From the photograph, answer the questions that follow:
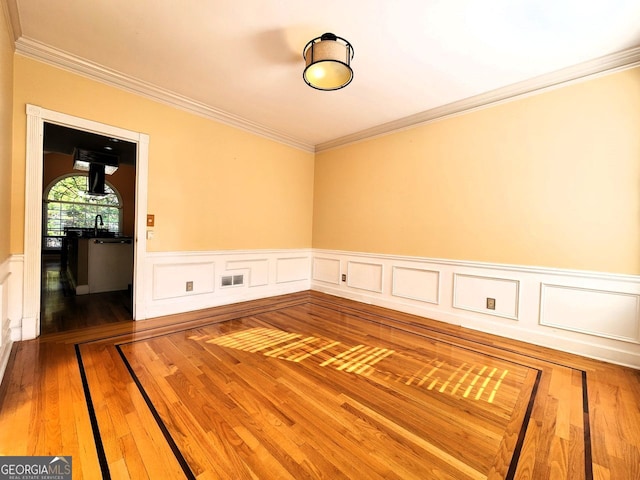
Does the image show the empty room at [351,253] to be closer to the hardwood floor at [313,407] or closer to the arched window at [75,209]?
the hardwood floor at [313,407]

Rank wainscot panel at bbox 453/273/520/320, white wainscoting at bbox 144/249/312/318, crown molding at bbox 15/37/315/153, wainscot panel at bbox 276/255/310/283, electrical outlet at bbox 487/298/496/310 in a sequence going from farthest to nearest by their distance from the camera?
1. wainscot panel at bbox 276/255/310/283
2. white wainscoting at bbox 144/249/312/318
3. electrical outlet at bbox 487/298/496/310
4. wainscot panel at bbox 453/273/520/320
5. crown molding at bbox 15/37/315/153

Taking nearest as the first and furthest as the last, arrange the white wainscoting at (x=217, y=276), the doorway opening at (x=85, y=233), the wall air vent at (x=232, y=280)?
the white wainscoting at (x=217, y=276) → the doorway opening at (x=85, y=233) → the wall air vent at (x=232, y=280)

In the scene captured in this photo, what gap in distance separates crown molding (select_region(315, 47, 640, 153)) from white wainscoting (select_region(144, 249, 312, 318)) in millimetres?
2558

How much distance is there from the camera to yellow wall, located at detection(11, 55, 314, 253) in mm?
2670

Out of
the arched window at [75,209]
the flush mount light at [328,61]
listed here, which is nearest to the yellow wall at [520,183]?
the flush mount light at [328,61]

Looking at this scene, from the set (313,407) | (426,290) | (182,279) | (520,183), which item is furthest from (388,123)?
(313,407)

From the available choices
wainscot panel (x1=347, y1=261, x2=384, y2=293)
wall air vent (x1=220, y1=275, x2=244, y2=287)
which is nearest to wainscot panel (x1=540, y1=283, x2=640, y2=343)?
wainscot panel (x1=347, y1=261, x2=384, y2=293)

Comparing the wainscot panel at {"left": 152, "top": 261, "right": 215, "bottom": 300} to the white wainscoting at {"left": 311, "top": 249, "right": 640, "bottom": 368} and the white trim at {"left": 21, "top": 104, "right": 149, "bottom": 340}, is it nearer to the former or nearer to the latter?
the white trim at {"left": 21, "top": 104, "right": 149, "bottom": 340}

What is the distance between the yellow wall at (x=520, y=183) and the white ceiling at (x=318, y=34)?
0.34m

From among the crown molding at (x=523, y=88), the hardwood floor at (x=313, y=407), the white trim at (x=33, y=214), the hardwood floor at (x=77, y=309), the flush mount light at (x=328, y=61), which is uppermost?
the crown molding at (x=523, y=88)

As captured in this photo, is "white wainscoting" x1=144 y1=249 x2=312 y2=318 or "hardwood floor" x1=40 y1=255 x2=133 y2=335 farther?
"white wainscoting" x1=144 y1=249 x2=312 y2=318

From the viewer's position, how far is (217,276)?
13.2 feet

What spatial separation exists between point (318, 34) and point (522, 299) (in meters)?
3.23

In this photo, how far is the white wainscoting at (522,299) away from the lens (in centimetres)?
253
